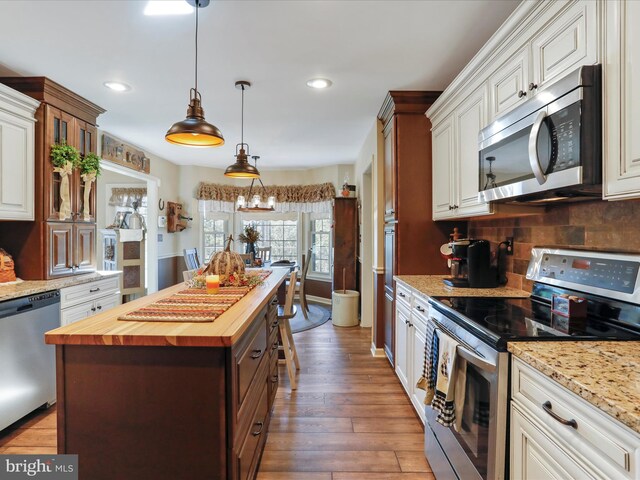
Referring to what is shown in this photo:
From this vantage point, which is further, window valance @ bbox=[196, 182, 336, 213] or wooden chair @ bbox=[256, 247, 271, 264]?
window valance @ bbox=[196, 182, 336, 213]

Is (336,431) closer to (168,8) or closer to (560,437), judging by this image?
(560,437)

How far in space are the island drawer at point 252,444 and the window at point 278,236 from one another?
483cm

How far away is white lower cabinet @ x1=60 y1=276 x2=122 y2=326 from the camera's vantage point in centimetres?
272

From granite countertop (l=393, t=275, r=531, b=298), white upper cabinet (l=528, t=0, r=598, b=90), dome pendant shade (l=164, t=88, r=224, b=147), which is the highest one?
white upper cabinet (l=528, t=0, r=598, b=90)

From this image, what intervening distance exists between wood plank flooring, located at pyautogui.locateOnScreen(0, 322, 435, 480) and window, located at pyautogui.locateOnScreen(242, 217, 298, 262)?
12.1ft

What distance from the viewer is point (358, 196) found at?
18.4 feet

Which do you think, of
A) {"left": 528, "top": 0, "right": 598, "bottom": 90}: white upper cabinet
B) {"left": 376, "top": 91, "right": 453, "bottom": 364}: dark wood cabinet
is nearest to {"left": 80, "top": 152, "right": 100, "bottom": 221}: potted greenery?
{"left": 376, "top": 91, "right": 453, "bottom": 364}: dark wood cabinet

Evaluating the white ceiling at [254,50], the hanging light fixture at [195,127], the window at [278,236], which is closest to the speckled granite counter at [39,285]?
the hanging light fixture at [195,127]

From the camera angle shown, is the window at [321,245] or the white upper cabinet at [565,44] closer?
the white upper cabinet at [565,44]

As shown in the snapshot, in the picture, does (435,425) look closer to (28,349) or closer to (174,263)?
(28,349)

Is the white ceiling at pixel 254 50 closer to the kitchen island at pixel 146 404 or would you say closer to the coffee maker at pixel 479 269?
the coffee maker at pixel 479 269

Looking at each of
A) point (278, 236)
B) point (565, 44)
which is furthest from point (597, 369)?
point (278, 236)

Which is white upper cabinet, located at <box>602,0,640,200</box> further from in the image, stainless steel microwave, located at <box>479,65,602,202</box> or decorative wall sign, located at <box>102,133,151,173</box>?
decorative wall sign, located at <box>102,133,151,173</box>

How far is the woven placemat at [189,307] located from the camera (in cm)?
153
